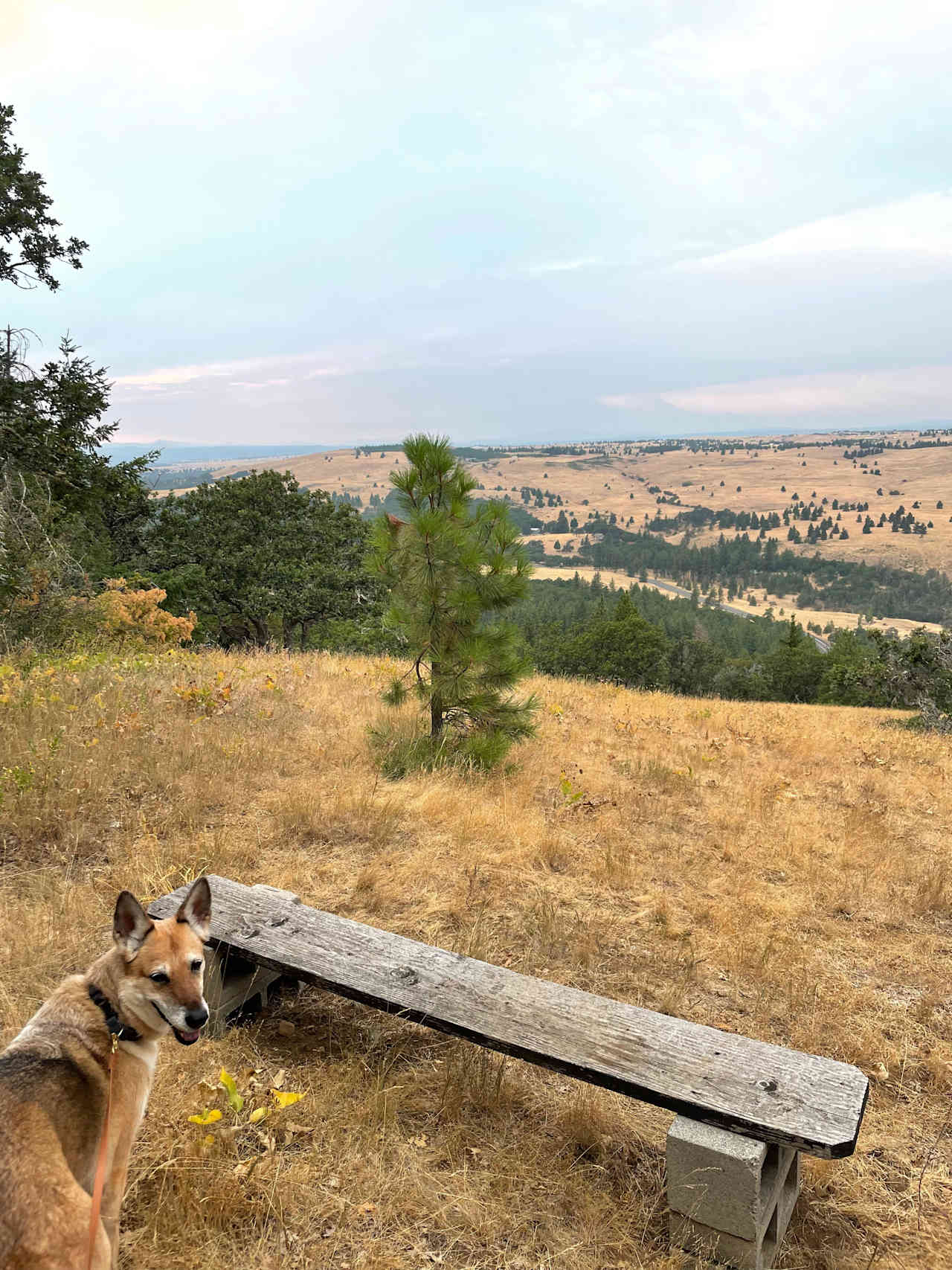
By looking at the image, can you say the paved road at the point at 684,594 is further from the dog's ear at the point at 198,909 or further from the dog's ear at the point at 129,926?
the dog's ear at the point at 129,926

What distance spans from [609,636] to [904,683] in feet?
129

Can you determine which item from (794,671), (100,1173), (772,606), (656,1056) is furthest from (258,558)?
(772,606)

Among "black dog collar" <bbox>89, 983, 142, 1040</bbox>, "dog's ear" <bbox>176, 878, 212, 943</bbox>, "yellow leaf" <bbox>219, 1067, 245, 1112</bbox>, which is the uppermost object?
"dog's ear" <bbox>176, 878, 212, 943</bbox>

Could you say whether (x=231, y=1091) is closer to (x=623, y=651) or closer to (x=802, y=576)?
(x=623, y=651)

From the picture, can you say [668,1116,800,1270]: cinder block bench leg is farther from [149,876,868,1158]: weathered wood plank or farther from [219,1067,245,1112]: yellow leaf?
[219,1067,245,1112]: yellow leaf

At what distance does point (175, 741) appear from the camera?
660 cm

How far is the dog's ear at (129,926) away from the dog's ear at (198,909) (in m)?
0.11

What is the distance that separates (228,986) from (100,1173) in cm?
160

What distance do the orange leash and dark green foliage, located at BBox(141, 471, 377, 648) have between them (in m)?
22.9

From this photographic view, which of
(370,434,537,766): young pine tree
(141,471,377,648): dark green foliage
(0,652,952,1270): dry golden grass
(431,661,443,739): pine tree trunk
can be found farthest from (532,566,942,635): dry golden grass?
(0,652,952,1270): dry golden grass

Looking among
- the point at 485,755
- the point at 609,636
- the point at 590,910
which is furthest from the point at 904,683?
the point at 609,636

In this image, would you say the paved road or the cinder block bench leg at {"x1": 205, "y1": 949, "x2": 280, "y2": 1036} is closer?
the cinder block bench leg at {"x1": 205, "y1": 949, "x2": 280, "y2": 1036}

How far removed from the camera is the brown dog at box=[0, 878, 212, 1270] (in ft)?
5.48

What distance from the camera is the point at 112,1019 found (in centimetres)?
213
